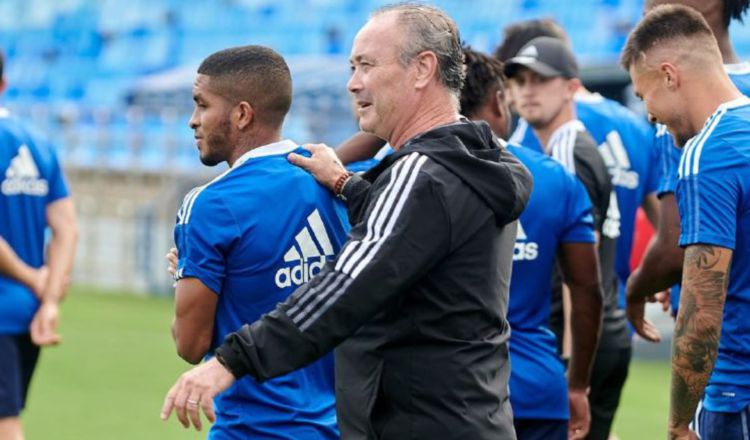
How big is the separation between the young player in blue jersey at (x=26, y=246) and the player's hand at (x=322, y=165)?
8.71ft

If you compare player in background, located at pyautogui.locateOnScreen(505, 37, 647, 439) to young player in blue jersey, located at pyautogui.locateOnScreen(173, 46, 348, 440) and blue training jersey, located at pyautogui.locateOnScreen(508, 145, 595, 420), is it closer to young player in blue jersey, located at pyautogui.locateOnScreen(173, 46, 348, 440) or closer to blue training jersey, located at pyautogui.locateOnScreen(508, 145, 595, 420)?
blue training jersey, located at pyautogui.locateOnScreen(508, 145, 595, 420)

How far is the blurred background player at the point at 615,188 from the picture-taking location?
19.0ft

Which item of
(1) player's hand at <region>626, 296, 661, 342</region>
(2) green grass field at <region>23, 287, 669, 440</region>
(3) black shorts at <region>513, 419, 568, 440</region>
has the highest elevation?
(1) player's hand at <region>626, 296, 661, 342</region>

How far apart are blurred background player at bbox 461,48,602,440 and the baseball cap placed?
35.2 inches

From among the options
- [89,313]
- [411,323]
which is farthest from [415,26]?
[89,313]

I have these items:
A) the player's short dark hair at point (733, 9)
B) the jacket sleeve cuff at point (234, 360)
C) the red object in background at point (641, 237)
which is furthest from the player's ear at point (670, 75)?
the red object in background at point (641, 237)

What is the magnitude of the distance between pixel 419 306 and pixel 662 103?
1075 mm

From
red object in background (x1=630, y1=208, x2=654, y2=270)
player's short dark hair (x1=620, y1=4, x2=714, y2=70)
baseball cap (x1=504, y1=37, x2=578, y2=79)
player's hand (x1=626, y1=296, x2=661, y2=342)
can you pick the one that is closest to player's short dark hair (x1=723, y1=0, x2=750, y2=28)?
player's short dark hair (x1=620, y1=4, x2=714, y2=70)

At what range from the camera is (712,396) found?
3736 millimetres

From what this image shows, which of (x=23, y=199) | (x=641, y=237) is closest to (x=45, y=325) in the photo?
(x=23, y=199)

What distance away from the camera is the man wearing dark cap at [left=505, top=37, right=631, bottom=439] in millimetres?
5551

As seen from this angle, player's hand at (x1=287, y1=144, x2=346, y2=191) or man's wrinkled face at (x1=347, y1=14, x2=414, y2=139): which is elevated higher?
man's wrinkled face at (x1=347, y1=14, x2=414, y2=139)

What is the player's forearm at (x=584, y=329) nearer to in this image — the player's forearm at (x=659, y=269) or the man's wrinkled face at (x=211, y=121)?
the player's forearm at (x=659, y=269)

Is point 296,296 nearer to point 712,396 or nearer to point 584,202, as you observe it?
point 712,396
